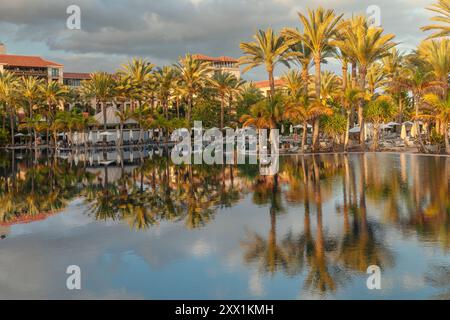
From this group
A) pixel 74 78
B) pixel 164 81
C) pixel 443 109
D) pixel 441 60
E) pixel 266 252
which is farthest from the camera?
pixel 74 78

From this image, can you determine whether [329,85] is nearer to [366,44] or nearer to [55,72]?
[366,44]

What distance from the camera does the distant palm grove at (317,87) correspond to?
136ft

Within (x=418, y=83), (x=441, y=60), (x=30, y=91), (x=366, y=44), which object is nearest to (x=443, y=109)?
(x=418, y=83)

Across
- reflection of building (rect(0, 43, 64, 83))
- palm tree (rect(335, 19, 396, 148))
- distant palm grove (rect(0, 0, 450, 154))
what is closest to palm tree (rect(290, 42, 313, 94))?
distant palm grove (rect(0, 0, 450, 154))

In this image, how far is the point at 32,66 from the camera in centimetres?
10556

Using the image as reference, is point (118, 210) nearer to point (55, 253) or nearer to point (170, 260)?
point (55, 253)

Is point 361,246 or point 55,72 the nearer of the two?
point 361,246

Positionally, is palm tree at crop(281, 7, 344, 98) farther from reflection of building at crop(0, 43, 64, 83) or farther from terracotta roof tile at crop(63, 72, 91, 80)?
terracotta roof tile at crop(63, 72, 91, 80)

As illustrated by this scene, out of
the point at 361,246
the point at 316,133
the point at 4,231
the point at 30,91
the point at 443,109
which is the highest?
the point at 30,91

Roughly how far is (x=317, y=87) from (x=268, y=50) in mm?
6208

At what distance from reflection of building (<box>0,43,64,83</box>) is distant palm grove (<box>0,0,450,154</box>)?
2816 cm

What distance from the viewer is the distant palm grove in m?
41.5

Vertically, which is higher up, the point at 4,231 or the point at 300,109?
the point at 300,109
